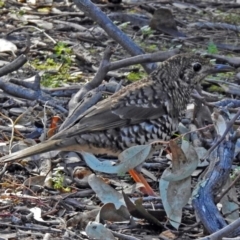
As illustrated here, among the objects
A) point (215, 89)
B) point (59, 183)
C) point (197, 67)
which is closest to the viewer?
point (59, 183)

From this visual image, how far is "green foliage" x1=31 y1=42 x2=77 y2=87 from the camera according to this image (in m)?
7.77

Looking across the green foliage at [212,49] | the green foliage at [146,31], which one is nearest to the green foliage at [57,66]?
the green foliage at [146,31]

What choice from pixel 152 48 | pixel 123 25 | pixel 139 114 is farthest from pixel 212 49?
pixel 139 114

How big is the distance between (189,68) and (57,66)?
1.88 metres

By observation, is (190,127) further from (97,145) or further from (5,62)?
(5,62)

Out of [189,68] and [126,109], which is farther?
[189,68]

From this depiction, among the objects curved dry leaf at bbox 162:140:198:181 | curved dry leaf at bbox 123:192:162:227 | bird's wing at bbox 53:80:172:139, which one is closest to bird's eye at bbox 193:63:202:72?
bird's wing at bbox 53:80:172:139

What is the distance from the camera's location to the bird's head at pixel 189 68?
657cm

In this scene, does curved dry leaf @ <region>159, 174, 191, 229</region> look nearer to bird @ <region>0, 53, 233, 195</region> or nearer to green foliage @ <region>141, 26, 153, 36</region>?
bird @ <region>0, 53, 233, 195</region>

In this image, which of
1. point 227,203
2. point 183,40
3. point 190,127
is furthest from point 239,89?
point 227,203

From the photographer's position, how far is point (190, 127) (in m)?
6.76

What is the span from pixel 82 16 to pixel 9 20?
808 millimetres

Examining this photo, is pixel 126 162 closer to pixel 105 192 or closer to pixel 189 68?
pixel 105 192

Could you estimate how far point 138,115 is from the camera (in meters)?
6.22
